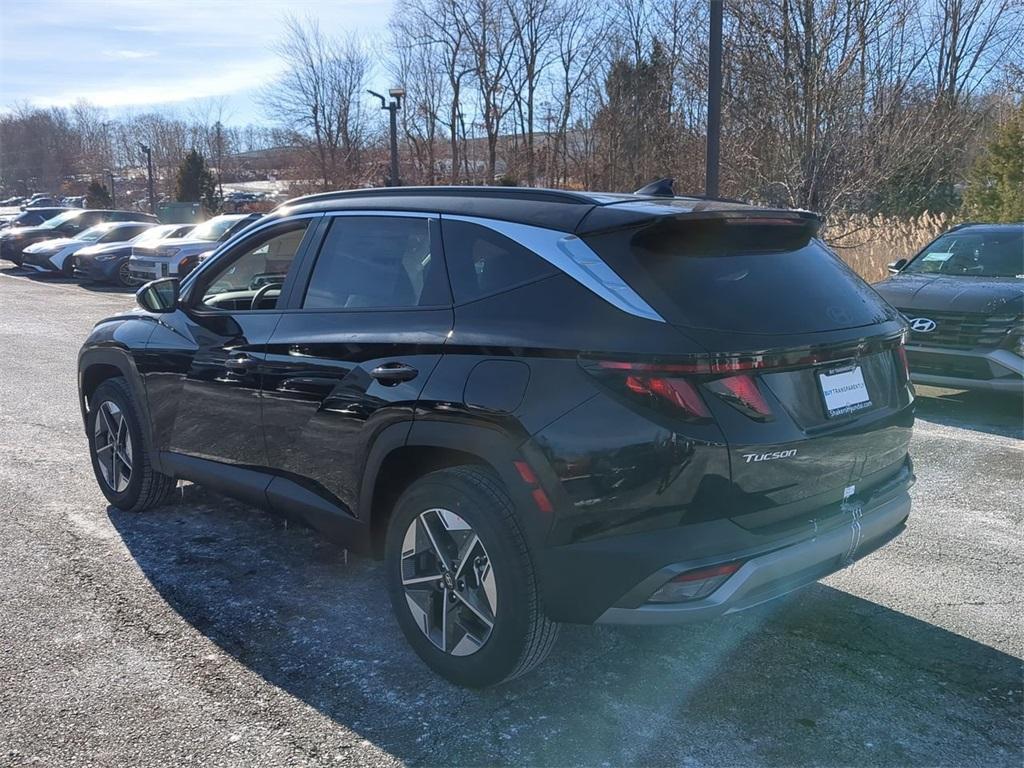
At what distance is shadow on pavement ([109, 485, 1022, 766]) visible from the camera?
294 centimetres

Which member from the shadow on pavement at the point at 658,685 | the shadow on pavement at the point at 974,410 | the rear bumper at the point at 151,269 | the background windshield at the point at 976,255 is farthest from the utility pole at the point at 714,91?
the rear bumper at the point at 151,269

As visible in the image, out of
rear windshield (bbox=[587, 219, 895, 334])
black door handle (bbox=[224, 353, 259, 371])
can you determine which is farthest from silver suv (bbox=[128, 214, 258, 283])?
rear windshield (bbox=[587, 219, 895, 334])

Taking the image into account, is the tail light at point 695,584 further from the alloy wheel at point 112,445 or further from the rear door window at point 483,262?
the alloy wheel at point 112,445

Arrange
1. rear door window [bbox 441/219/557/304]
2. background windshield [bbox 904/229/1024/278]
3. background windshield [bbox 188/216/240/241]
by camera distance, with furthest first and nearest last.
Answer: background windshield [bbox 188/216/240/241], background windshield [bbox 904/229/1024/278], rear door window [bbox 441/219/557/304]

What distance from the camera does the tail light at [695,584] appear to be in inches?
110

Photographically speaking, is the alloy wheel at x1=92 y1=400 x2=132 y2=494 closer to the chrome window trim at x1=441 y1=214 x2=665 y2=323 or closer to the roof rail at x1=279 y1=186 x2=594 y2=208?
the roof rail at x1=279 y1=186 x2=594 y2=208

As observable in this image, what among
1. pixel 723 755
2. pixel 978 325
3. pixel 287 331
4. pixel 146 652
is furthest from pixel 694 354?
pixel 978 325

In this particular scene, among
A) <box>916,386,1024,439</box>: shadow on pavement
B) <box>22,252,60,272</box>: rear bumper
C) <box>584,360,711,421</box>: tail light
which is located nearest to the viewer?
<box>584,360,711,421</box>: tail light

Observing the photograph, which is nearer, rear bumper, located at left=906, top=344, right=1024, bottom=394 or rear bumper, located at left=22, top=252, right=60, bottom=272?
rear bumper, located at left=906, top=344, right=1024, bottom=394

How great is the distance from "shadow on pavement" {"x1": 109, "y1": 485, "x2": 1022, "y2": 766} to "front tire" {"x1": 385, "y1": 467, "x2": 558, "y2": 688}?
0.54 feet

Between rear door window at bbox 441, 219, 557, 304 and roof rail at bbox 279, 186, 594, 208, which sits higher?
roof rail at bbox 279, 186, 594, 208

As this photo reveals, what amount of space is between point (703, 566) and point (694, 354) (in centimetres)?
65

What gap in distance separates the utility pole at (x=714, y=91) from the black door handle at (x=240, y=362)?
732cm

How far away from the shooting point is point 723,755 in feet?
9.46
